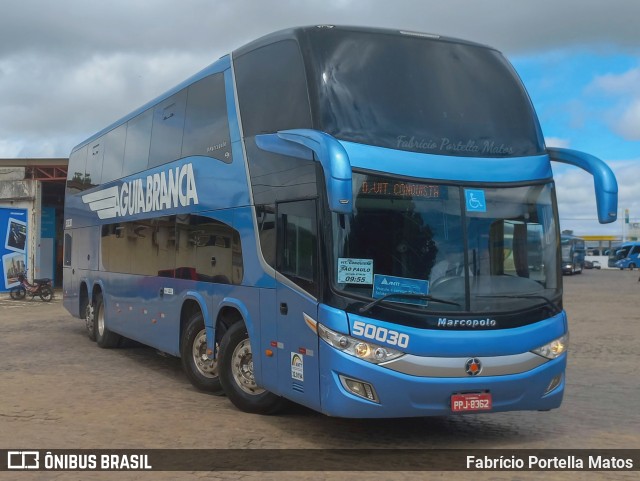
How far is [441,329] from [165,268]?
17.8 ft

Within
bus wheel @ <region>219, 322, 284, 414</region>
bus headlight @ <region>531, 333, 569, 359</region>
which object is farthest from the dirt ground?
bus headlight @ <region>531, 333, 569, 359</region>

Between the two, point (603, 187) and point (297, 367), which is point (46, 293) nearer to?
point (297, 367)

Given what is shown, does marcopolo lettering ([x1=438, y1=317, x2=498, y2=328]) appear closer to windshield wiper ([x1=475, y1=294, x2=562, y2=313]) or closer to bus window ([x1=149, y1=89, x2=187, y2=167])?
windshield wiper ([x1=475, y1=294, x2=562, y2=313])

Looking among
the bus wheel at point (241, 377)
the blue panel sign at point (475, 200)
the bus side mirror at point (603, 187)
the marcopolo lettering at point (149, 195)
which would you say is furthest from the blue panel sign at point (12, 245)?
the bus side mirror at point (603, 187)

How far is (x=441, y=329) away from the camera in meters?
6.68

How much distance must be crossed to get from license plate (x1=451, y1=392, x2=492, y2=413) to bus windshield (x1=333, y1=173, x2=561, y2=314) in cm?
75

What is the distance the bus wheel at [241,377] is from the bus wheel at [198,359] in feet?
2.66

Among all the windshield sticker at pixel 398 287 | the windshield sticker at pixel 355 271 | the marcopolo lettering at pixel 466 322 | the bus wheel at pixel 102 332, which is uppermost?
the windshield sticker at pixel 355 271

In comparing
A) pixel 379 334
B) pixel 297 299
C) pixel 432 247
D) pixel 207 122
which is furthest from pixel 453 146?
pixel 207 122

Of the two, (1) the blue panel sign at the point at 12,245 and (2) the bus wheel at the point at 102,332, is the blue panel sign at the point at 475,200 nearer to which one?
(2) the bus wheel at the point at 102,332

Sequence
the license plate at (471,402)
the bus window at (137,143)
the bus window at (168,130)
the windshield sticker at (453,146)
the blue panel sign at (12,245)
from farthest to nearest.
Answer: the blue panel sign at (12,245)
the bus window at (137,143)
the bus window at (168,130)
the windshield sticker at (453,146)
the license plate at (471,402)

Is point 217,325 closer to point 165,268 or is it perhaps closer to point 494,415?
point 165,268

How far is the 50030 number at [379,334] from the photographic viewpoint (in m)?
6.57
